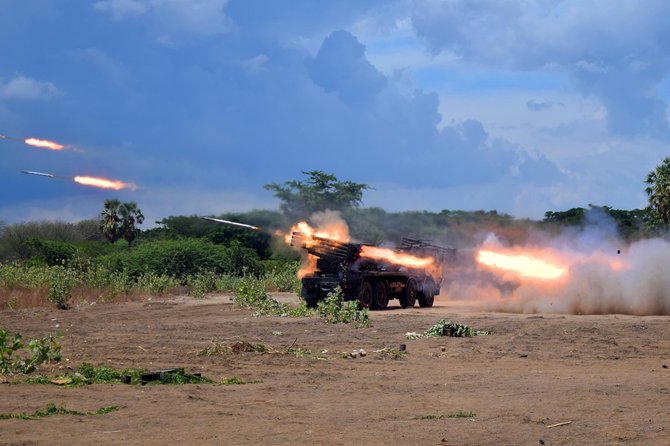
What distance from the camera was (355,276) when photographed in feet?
115

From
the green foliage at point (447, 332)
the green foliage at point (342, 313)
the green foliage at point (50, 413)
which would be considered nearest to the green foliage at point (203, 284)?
the green foliage at point (342, 313)

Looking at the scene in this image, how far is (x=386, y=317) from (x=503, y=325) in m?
6.39

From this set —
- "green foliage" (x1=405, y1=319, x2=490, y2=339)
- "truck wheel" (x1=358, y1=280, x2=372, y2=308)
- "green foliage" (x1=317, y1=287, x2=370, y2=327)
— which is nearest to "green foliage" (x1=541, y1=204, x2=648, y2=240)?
"truck wheel" (x1=358, y1=280, x2=372, y2=308)

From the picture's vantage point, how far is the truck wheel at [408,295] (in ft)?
123

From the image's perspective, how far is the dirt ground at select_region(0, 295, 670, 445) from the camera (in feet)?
34.9

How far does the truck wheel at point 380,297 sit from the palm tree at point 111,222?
42.1 meters

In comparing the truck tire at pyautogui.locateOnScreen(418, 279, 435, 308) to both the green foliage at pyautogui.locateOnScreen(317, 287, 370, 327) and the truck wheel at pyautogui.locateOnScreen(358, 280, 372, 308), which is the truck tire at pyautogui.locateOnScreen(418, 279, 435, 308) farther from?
the green foliage at pyautogui.locateOnScreen(317, 287, 370, 327)

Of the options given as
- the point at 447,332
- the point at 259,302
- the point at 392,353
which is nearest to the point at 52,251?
the point at 259,302

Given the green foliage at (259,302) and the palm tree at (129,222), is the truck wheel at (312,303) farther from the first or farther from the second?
the palm tree at (129,222)

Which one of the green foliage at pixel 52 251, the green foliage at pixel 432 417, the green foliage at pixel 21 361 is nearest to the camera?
the green foliage at pixel 432 417

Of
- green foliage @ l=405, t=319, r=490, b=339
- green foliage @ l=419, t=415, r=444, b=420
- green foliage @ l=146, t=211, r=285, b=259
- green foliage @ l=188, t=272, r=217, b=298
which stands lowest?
green foliage @ l=419, t=415, r=444, b=420

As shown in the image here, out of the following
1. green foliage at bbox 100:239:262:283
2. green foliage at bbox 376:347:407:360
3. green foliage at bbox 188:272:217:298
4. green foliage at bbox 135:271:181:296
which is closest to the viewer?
green foliage at bbox 376:347:407:360

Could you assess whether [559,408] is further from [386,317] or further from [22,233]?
[22,233]

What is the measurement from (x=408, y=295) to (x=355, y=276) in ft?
11.8
